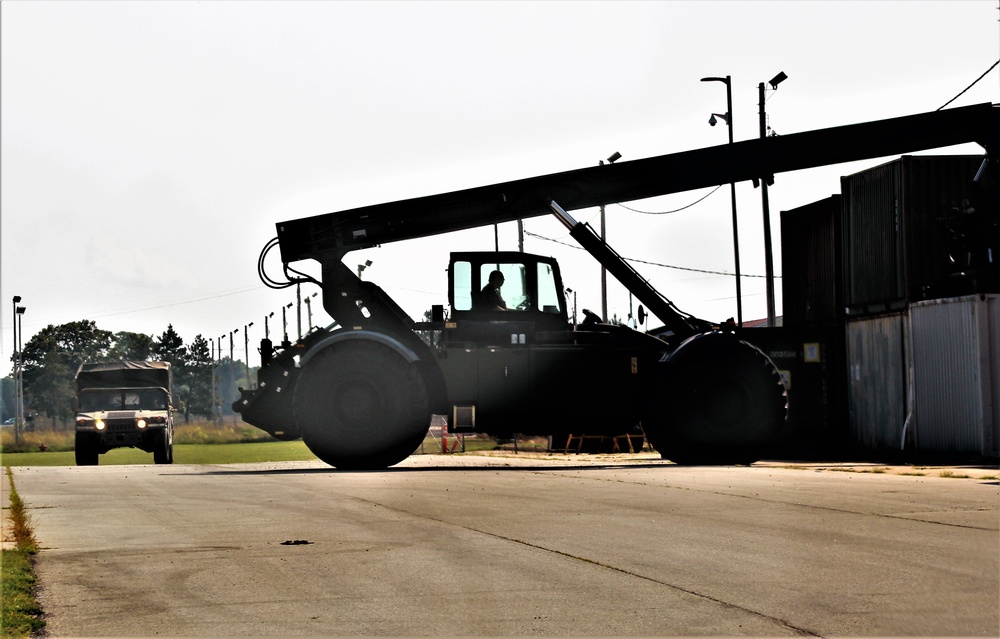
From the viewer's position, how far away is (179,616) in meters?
7.64

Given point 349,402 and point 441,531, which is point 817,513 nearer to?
point 441,531

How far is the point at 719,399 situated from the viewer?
2016 centimetres

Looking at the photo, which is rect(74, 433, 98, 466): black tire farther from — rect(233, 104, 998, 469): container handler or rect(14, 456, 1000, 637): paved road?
rect(14, 456, 1000, 637): paved road

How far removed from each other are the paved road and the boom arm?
17.6 ft

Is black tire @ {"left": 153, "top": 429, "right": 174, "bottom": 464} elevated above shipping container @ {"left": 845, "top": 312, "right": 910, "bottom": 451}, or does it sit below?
below

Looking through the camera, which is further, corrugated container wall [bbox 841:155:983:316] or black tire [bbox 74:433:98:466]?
black tire [bbox 74:433:98:466]

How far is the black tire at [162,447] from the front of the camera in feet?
113

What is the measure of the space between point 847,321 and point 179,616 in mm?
25234

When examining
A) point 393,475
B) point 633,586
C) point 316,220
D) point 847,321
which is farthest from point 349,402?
point 847,321

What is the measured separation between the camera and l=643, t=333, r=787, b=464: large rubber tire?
65.5 feet

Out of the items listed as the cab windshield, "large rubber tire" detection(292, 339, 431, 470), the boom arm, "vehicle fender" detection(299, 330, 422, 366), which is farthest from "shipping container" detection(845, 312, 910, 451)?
the cab windshield

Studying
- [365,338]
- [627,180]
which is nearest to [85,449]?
[365,338]

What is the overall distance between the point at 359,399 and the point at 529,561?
33.5 feet

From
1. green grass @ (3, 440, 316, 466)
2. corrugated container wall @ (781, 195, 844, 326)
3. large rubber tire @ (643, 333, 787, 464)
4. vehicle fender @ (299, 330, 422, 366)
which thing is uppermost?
corrugated container wall @ (781, 195, 844, 326)
